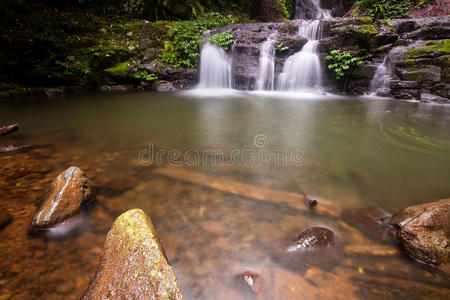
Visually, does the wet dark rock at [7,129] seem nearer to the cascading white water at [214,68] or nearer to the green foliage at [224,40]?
the cascading white water at [214,68]

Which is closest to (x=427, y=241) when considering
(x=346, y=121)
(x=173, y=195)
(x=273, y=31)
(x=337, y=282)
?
(x=337, y=282)

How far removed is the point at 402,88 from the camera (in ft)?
28.7

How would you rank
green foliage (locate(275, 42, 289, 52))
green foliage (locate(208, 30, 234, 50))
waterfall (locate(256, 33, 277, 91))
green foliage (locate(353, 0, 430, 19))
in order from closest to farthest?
green foliage (locate(275, 42, 289, 52)) → waterfall (locate(256, 33, 277, 91)) → green foliage (locate(208, 30, 234, 50)) → green foliage (locate(353, 0, 430, 19))

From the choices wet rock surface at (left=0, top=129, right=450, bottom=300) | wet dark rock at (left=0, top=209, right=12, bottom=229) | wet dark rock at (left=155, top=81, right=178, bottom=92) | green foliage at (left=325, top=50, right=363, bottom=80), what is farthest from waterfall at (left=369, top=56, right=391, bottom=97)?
wet dark rock at (left=0, top=209, right=12, bottom=229)

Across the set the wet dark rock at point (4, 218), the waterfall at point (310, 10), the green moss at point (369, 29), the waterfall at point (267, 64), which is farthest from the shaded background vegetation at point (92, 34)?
the wet dark rock at point (4, 218)

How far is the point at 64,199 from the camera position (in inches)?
81.0

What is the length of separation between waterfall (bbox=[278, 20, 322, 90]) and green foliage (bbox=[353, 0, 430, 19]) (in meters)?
5.97

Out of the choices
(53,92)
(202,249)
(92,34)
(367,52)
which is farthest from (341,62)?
(53,92)

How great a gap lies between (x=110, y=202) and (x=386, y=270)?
2.66 m

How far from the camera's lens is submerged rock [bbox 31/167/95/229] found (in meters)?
1.93

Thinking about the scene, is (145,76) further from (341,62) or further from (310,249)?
(310,249)

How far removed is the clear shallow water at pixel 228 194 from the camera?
1532 mm

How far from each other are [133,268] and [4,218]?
5.56 feet

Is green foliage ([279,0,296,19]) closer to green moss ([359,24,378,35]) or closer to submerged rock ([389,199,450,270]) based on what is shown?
green moss ([359,24,378,35])
